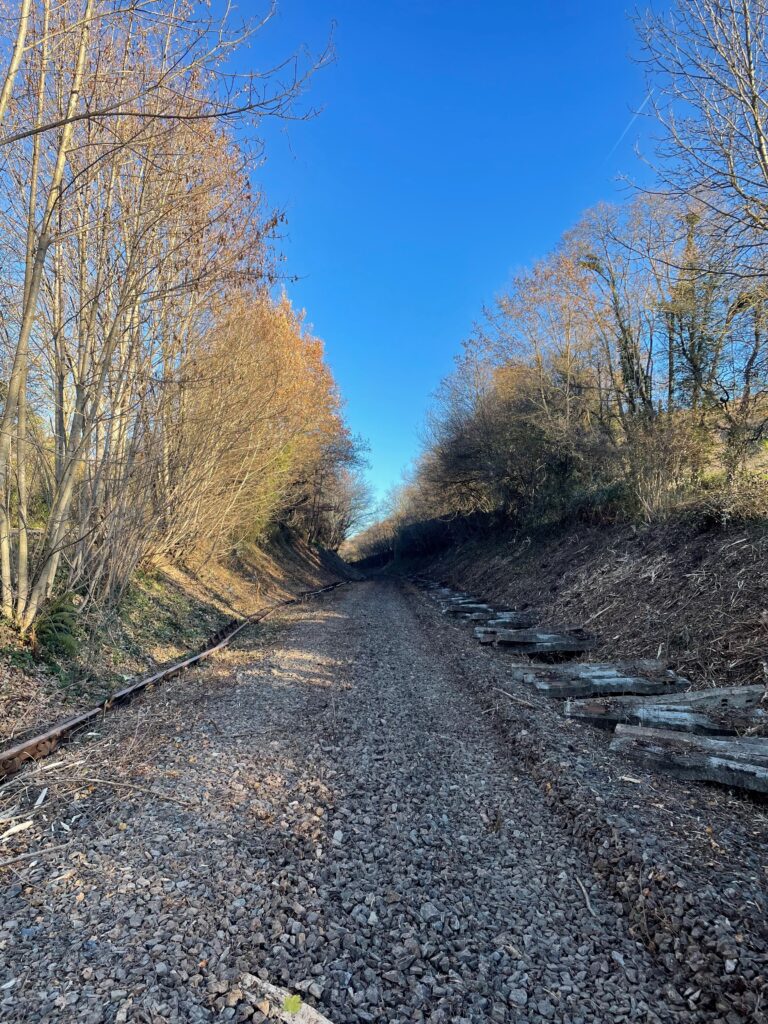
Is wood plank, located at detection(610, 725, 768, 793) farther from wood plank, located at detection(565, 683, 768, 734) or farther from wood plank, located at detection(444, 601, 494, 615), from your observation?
→ wood plank, located at detection(444, 601, 494, 615)

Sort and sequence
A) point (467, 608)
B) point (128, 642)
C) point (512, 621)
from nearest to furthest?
point (128, 642) → point (512, 621) → point (467, 608)

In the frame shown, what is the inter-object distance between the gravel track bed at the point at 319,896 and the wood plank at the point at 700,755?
109 cm

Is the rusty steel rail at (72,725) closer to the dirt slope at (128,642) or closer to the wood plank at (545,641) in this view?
the dirt slope at (128,642)

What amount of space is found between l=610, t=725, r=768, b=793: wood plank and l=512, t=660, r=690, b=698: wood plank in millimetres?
1400

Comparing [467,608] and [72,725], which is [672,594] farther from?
[72,725]

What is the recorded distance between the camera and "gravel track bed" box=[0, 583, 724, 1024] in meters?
2.14

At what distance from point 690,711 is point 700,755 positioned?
1.09 meters

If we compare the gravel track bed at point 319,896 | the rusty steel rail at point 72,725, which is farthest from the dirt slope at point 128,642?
the gravel track bed at point 319,896

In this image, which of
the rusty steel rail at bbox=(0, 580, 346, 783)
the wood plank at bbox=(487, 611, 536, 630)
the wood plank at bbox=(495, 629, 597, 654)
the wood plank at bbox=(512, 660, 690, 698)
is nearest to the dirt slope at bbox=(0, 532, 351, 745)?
the rusty steel rail at bbox=(0, 580, 346, 783)

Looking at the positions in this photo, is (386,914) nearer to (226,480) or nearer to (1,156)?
(1,156)

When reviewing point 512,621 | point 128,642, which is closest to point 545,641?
point 512,621

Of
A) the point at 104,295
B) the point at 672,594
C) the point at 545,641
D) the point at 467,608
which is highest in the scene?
the point at 104,295

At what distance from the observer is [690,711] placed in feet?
16.7

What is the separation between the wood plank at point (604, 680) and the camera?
6.12 m
